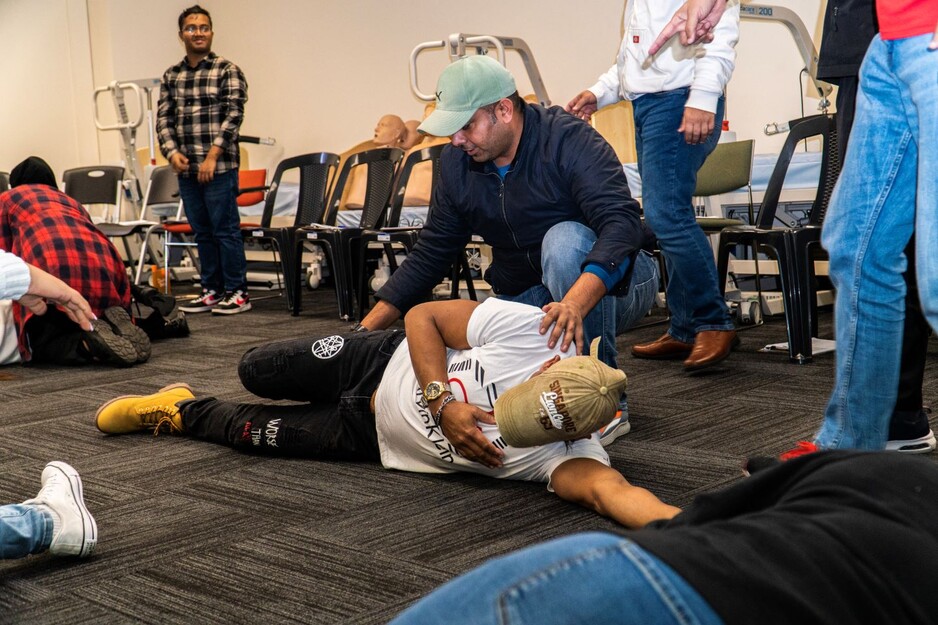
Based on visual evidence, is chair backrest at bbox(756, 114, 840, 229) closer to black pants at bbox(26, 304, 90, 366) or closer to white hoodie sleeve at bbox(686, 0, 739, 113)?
white hoodie sleeve at bbox(686, 0, 739, 113)

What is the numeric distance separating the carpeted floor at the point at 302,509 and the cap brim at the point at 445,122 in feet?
2.39

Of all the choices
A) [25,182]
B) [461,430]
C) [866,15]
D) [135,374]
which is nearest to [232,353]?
[135,374]

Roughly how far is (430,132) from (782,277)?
59.3 inches

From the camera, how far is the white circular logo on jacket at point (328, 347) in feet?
6.68

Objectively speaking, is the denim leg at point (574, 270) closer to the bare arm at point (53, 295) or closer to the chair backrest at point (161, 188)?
the bare arm at point (53, 295)

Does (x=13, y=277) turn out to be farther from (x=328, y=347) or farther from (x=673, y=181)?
(x=673, y=181)

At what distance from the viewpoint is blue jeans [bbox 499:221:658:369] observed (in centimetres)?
218

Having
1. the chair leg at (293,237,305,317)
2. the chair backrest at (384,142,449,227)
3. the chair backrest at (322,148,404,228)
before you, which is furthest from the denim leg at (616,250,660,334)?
the chair leg at (293,237,305,317)

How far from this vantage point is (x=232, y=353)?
3.92 metres

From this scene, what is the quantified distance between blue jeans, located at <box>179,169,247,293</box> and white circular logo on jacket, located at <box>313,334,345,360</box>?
3.44m

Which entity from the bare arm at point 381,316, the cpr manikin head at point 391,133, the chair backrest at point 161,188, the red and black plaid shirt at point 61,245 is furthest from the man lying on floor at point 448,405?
the chair backrest at point 161,188

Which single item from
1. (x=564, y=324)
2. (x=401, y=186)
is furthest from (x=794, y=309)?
(x=401, y=186)

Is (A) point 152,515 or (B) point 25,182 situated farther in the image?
(B) point 25,182

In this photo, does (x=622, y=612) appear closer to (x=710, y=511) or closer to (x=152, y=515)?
(x=710, y=511)
